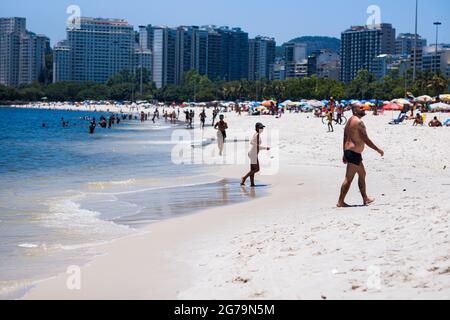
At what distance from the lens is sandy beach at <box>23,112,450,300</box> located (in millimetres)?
5844

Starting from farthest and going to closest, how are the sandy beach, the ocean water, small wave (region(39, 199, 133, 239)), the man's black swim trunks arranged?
1. the man's black swim trunks
2. small wave (region(39, 199, 133, 239))
3. the ocean water
4. the sandy beach

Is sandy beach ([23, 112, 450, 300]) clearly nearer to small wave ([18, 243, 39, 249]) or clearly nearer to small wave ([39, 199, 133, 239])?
small wave ([39, 199, 133, 239])

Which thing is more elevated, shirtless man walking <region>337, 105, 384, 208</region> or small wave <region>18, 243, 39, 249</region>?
shirtless man walking <region>337, 105, 384, 208</region>

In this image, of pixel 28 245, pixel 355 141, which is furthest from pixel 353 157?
pixel 28 245

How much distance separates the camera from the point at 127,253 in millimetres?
8219

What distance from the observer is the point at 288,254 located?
7152 mm

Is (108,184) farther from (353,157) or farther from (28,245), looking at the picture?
(353,157)

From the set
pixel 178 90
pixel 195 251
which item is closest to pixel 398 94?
pixel 178 90

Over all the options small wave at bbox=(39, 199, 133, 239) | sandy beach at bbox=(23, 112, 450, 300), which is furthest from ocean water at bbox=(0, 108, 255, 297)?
sandy beach at bbox=(23, 112, 450, 300)

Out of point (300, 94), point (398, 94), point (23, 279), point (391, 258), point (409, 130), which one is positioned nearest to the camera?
point (391, 258)

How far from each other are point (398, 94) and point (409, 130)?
79982 mm
